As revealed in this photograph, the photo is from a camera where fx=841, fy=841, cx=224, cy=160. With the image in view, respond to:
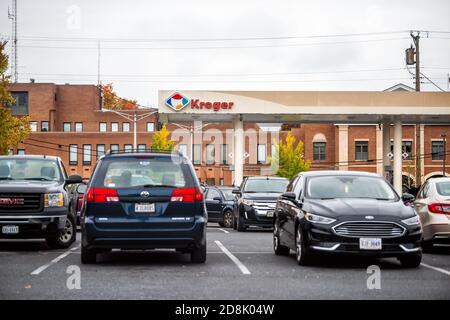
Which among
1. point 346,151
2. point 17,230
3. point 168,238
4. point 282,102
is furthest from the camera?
point 346,151

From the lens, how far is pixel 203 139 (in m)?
88.3

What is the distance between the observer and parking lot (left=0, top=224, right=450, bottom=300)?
32.8ft

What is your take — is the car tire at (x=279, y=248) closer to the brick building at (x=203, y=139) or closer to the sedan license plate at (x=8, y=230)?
the sedan license plate at (x=8, y=230)

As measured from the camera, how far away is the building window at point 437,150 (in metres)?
77.9

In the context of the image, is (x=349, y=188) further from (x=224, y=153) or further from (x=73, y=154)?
(x=73, y=154)

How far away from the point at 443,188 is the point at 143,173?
6.76 metres

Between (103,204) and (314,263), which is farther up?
(103,204)

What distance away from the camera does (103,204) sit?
13.1 metres

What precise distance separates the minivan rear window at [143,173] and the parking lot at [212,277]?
4.31ft

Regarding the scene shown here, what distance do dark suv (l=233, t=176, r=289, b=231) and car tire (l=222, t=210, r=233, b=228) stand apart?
345cm

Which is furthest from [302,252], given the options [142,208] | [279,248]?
[142,208]
